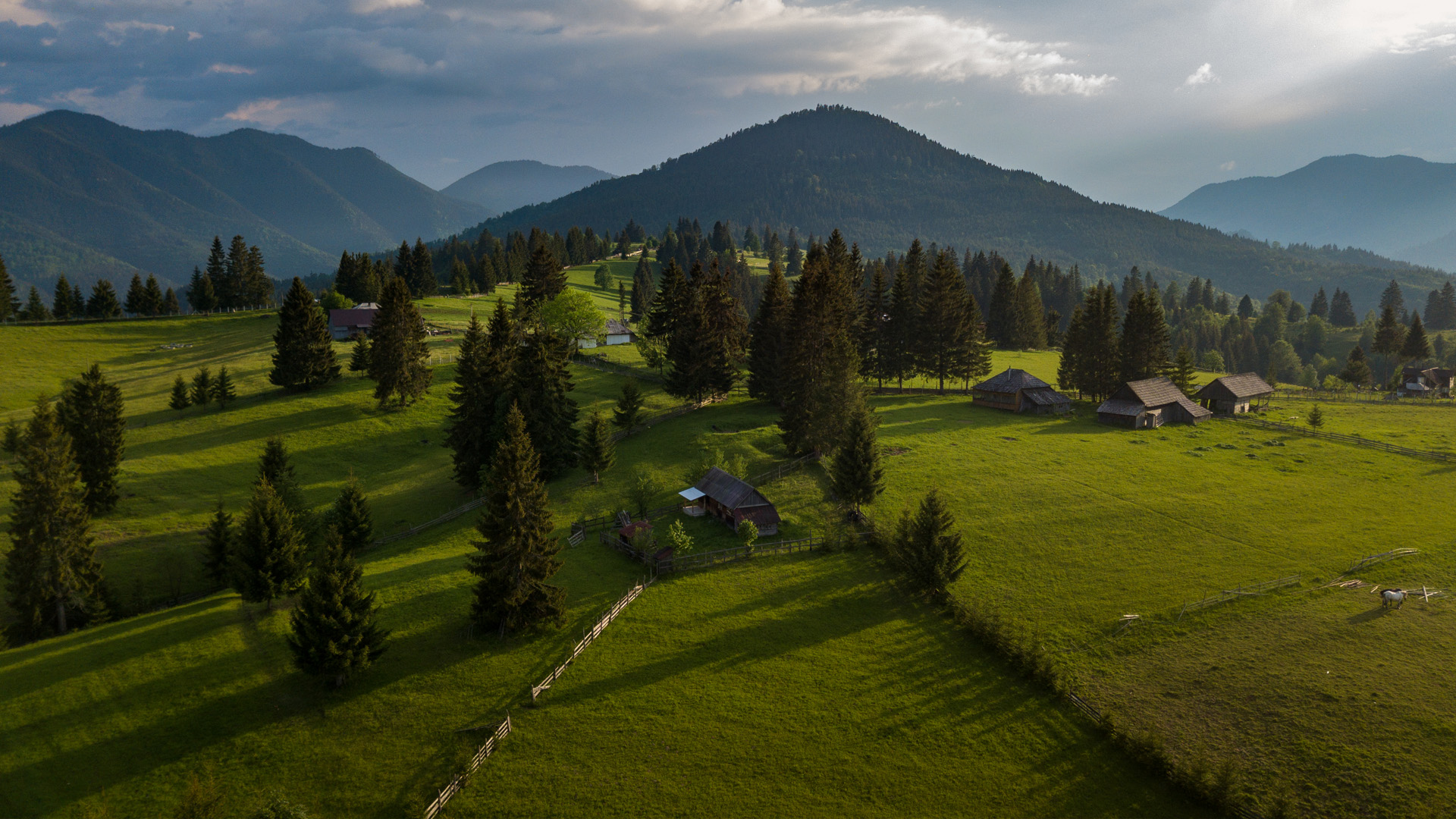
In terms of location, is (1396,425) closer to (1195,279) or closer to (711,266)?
(711,266)

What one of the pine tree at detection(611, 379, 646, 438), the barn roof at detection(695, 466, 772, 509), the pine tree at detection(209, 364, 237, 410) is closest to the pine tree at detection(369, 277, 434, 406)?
the pine tree at detection(209, 364, 237, 410)

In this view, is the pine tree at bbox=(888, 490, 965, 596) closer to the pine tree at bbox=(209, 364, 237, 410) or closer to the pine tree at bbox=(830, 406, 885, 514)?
the pine tree at bbox=(830, 406, 885, 514)

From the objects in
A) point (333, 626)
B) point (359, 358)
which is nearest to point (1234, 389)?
point (333, 626)

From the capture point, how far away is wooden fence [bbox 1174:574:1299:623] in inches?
1380

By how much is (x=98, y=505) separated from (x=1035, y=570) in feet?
207

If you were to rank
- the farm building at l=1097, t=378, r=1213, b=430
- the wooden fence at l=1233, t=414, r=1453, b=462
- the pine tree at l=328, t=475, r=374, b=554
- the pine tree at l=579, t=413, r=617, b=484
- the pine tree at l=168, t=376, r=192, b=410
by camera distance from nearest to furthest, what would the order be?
the pine tree at l=328, t=475, r=374, b=554 → the pine tree at l=579, t=413, r=617, b=484 → the wooden fence at l=1233, t=414, r=1453, b=462 → the farm building at l=1097, t=378, r=1213, b=430 → the pine tree at l=168, t=376, r=192, b=410

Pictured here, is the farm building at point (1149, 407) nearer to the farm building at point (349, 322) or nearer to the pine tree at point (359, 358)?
the pine tree at point (359, 358)

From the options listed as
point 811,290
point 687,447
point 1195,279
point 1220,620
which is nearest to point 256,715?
point 687,447

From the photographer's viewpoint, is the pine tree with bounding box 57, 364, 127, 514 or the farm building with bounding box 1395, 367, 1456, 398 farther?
the farm building with bounding box 1395, 367, 1456, 398

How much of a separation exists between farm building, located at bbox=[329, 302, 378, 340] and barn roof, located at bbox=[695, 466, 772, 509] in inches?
3084

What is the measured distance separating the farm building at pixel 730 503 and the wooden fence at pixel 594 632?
7.78m

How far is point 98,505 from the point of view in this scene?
157 feet

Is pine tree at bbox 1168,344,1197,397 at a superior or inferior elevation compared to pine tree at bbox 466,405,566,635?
superior

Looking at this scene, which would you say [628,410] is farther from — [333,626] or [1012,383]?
[1012,383]
